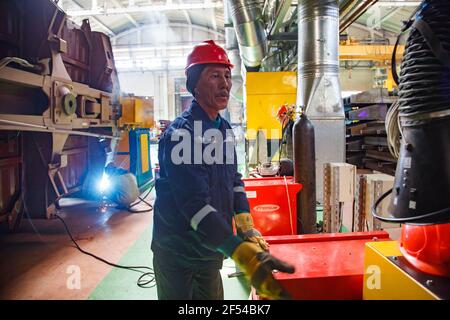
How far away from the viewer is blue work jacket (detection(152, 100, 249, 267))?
123cm

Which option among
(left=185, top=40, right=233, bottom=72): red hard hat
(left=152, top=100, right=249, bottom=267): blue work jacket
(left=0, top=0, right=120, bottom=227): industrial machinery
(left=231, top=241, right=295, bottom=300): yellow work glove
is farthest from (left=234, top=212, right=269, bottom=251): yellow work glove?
(left=0, top=0, right=120, bottom=227): industrial machinery

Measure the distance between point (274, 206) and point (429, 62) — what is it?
2.15 m

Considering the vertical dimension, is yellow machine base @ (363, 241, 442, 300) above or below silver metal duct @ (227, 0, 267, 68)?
below

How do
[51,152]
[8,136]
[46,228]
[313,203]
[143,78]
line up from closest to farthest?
[313,203]
[8,136]
[51,152]
[46,228]
[143,78]

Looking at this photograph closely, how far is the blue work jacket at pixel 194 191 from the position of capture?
123 centimetres

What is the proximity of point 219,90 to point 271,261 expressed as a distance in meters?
0.87

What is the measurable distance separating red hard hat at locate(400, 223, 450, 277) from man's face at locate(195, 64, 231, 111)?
1.04m

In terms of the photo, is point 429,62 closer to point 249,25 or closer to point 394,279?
point 394,279

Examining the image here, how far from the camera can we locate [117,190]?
4.71 m

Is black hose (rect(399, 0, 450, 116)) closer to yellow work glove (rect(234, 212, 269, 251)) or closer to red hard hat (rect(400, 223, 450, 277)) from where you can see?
red hard hat (rect(400, 223, 450, 277))

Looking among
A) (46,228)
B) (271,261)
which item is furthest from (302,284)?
(46,228)

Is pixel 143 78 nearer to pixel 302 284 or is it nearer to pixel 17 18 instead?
pixel 17 18

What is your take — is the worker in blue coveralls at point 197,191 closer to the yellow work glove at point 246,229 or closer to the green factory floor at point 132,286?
the yellow work glove at point 246,229

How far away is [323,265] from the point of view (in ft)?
5.37
